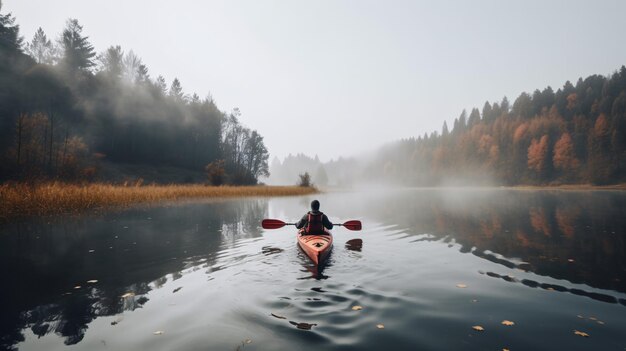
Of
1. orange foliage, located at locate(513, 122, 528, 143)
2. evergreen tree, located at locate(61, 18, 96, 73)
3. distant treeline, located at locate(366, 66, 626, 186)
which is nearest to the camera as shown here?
evergreen tree, located at locate(61, 18, 96, 73)

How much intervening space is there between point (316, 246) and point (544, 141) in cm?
10255

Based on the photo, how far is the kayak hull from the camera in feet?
29.1

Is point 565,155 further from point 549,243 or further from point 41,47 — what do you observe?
point 41,47

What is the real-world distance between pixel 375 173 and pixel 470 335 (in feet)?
592

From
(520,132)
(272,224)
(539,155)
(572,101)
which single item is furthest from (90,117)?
(572,101)

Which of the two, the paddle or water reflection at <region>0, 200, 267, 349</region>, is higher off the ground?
the paddle

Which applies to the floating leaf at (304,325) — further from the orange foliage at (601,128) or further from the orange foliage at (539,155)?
the orange foliage at (539,155)

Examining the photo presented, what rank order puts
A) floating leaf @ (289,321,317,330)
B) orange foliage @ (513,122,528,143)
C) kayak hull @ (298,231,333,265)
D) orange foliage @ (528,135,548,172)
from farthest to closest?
orange foliage @ (513,122,528,143)
orange foliage @ (528,135,548,172)
kayak hull @ (298,231,333,265)
floating leaf @ (289,321,317,330)

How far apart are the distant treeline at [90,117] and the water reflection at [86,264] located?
9.99 meters

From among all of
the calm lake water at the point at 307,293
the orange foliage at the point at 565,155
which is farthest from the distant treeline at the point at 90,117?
the orange foliage at the point at 565,155

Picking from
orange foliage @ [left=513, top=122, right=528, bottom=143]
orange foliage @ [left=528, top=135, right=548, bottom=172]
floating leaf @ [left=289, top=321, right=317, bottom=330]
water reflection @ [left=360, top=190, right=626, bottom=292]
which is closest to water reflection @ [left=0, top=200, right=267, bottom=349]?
floating leaf @ [left=289, top=321, right=317, bottom=330]

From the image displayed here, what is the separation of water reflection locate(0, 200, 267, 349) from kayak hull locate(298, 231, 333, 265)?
9.49 ft

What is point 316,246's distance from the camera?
30.5 feet

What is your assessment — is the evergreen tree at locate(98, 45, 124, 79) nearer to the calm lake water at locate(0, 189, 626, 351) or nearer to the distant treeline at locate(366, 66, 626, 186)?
the calm lake water at locate(0, 189, 626, 351)
